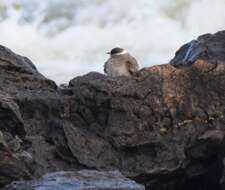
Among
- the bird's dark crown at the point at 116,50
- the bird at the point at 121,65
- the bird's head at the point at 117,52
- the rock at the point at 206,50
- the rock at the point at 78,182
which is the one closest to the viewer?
the rock at the point at 78,182

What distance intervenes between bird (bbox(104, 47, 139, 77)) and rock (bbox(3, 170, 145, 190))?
31.7 feet

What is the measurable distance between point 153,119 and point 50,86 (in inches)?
133

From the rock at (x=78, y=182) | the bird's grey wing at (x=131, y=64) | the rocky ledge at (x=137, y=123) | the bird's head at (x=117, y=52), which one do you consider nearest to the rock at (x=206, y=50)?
the rocky ledge at (x=137, y=123)

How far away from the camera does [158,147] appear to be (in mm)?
17734

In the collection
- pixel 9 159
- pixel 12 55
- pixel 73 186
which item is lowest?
pixel 73 186

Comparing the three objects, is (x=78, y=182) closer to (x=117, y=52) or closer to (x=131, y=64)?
(x=131, y=64)

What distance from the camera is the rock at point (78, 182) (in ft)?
41.6

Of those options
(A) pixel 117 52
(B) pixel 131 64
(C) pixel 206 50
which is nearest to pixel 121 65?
(B) pixel 131 64

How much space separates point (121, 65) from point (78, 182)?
35.6 feet

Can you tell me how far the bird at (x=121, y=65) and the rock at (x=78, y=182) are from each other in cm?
967

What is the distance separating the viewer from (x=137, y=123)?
18.0 m

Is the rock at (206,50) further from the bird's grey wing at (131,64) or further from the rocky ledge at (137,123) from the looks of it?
the bird's grey wing at (131,64)

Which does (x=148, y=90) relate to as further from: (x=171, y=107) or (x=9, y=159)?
(x=9, y=159)

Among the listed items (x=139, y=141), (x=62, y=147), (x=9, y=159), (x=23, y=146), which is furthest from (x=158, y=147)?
(x=9, y=159)
